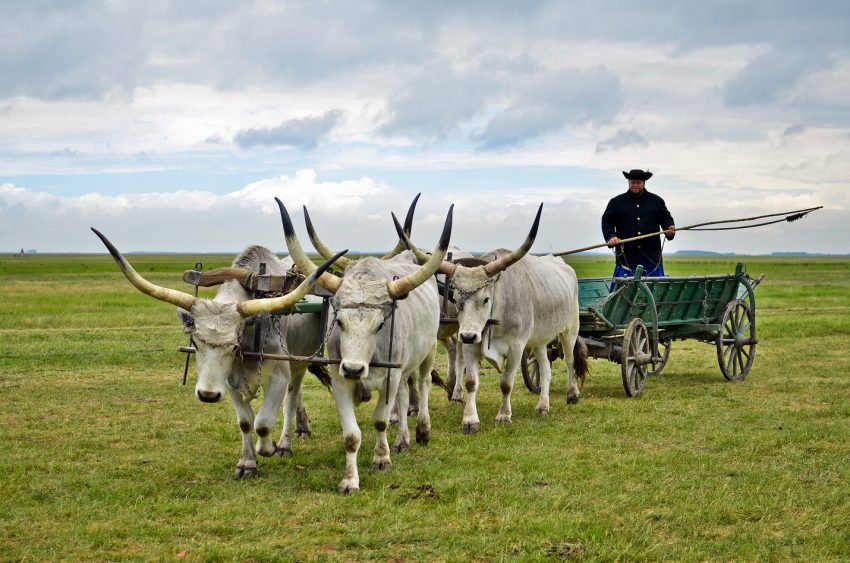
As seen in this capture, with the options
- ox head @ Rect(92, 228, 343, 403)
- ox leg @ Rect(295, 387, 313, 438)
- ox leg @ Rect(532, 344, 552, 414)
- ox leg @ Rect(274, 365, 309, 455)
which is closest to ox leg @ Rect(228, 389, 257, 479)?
ox head @ Rect(92, 228, 343, 403)

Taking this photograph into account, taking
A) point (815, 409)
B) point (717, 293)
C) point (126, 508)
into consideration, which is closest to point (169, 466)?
point (126, 508)

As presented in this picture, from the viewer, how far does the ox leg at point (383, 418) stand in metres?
8.33

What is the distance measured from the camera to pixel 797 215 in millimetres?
13602

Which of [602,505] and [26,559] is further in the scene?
[602,505]

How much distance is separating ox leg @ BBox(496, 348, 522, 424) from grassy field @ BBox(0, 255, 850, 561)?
18 centimetres

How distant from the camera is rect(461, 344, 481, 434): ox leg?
10.6 meters

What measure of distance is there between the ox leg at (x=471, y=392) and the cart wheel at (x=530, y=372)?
7.67 feet

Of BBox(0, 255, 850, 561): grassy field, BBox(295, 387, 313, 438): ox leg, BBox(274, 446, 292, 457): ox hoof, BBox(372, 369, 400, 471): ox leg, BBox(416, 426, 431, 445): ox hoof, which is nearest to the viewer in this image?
BBox(0, 255, 850, 561): grassy field

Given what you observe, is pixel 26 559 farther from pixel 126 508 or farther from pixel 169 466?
pixel 169 466

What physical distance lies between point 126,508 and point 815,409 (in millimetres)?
8608

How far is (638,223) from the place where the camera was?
14469 mm

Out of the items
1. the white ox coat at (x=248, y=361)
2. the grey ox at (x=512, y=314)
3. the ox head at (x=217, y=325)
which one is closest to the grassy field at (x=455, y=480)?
the white ox coat at (x=248, y=361)

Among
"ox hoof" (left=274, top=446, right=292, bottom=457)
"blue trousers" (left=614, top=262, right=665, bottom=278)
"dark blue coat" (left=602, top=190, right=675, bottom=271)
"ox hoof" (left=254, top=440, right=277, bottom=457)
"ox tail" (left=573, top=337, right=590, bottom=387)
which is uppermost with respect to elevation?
"dark blue coat" (left=602, top=190, right=675, bottom=271)

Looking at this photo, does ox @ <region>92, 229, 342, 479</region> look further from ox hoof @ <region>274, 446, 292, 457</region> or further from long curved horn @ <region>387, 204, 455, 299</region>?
long curved horn @ <region>387, 204, 455, 299</region>
